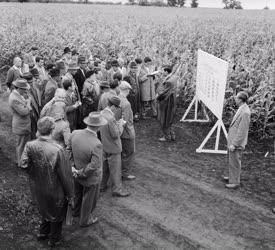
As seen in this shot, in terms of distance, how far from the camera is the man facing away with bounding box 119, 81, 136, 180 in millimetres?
7410

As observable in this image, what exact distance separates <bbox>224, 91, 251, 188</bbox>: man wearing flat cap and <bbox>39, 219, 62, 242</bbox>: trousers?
3642 millimetres

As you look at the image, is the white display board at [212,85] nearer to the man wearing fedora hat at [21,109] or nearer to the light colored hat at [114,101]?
the light colored hat at [114,101]

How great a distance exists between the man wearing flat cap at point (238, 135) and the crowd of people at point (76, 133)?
1.96 metres

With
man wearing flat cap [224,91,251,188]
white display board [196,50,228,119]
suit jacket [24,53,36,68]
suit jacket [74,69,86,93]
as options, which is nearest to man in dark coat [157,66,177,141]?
white display board [196,50,228,119]

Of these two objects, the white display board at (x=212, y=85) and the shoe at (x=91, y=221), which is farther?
the white display board at (x=212, y=85)

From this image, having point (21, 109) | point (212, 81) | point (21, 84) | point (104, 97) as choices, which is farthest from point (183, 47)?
point (21, 109)

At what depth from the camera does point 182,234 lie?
5.97 meters

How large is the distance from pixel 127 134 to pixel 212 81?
3.06 meters

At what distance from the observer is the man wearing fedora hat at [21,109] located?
736 cm

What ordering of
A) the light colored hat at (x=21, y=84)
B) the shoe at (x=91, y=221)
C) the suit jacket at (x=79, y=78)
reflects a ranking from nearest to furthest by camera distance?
1. the shoe at (x=91, y=221)
2. the light colored hat at (x=21, y=84)
3. the suit jacket at (x=79, y=78)

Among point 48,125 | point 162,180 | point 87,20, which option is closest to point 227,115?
point 162,180

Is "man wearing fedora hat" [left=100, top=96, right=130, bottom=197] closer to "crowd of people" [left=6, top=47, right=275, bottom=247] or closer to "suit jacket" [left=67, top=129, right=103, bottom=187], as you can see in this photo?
"crowd of people" [left=6, top=47, right=275, bottom=247]

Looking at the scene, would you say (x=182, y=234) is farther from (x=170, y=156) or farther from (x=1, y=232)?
(x=170, y=156)

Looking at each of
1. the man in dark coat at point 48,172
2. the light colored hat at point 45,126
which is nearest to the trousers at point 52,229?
the man in dark coat at point 48,172
